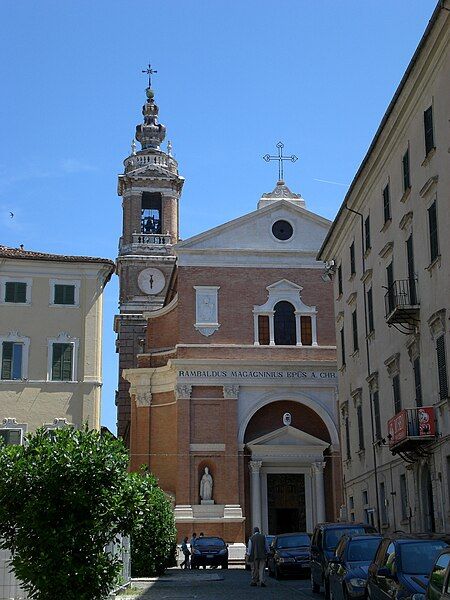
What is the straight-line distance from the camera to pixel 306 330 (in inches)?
1794

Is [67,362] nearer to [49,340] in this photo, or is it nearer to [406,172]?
[49,340]

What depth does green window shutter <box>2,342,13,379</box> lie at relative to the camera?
119 ft

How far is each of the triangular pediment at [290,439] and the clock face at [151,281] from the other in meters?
17.8

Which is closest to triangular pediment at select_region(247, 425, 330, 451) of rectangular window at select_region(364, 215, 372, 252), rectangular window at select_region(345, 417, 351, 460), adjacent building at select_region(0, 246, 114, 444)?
adjacent building at select_region(0, 246, 114, 444)

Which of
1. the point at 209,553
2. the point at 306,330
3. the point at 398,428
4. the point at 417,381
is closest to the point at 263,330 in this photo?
the point at 306,330

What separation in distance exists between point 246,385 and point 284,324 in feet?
12.2

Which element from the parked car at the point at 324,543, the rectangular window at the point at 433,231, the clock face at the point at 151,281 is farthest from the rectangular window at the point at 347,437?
the clock face at the point at 151,281

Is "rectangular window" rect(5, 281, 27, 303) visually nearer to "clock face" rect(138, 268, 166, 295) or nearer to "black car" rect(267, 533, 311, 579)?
"black car" rect(267, 533, 311, 579)

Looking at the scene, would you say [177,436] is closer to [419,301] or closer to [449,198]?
[419,301]

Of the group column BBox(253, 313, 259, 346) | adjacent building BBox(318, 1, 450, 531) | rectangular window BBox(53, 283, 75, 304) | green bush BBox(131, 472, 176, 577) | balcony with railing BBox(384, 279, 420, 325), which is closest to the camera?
adjacent building BBox(318, 1, 450, 531)

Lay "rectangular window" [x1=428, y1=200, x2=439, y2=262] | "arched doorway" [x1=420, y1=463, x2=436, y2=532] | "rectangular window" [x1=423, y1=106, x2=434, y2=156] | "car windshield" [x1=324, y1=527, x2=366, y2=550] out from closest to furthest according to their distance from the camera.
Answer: "car windshield" [x1=324, y1=527, x2=366, y2=550] < "rectangular window" [x1=428, y1=200, x2=439, y2=262] < "rectangular window" [x1=423, y1=106, x2=434, y2=156] < "arched doorway" [x1=420, y1=463, x2=436, y2=532]

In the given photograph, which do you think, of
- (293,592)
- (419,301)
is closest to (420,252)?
(419,301)

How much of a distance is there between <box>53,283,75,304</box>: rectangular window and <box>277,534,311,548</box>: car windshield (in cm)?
1336

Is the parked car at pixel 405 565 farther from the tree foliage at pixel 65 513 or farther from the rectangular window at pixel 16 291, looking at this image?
the rectangular window at pixel 16 291
